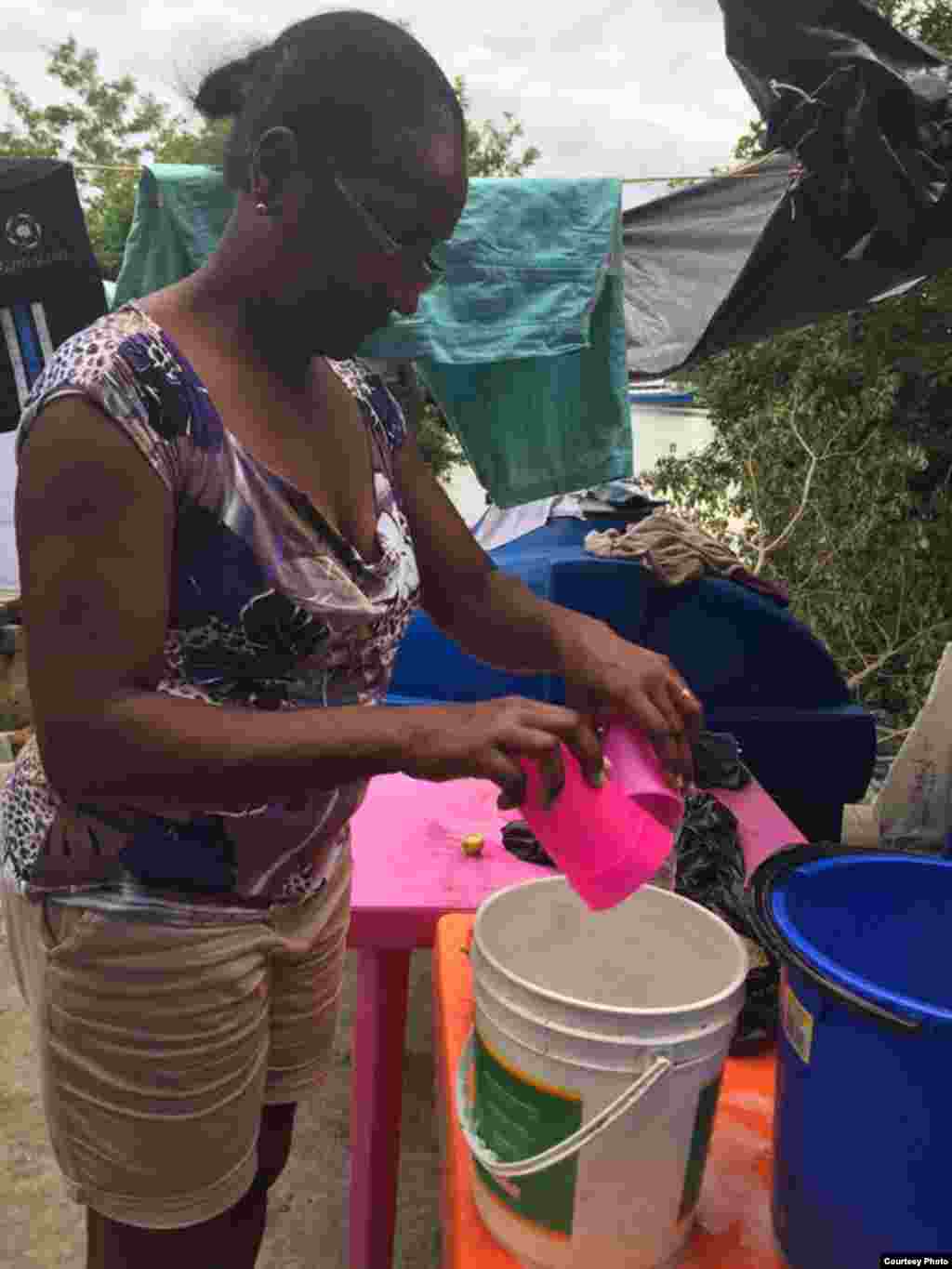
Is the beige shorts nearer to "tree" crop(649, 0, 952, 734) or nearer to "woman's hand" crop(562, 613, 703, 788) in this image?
"woman's hand" crop(562, 613, 703, 788)

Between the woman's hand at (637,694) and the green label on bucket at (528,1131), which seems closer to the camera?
the green label on bucket at (528,1131)

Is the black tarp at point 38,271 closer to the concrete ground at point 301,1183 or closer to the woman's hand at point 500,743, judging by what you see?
the concrete ground at point 301,1183

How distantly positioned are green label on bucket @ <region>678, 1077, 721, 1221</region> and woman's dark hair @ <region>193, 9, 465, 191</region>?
98 cm

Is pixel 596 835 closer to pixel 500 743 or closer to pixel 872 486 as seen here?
pixel 500 743

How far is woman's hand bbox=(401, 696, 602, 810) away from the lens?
3.13 feet

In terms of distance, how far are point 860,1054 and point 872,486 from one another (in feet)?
14.4

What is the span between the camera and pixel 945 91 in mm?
2906

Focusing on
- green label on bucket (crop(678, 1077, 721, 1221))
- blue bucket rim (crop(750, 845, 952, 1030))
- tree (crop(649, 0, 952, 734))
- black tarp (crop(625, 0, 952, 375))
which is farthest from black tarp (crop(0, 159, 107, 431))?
tree (crop(649, 0, 952, 734))

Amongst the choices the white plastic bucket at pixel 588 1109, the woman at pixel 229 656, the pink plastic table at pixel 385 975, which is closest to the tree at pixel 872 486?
the pink plastic table at pixel 385 975

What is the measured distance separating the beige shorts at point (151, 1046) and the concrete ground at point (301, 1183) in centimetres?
117

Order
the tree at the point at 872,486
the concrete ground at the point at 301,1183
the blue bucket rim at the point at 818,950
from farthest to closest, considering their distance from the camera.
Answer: the tree at the point at 872,486
the concrete ground at the point at 301,1183
the blue bucket rim at the point at 818,950

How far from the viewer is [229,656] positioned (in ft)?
3.63

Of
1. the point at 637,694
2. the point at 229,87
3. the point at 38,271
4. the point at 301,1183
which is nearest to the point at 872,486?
the point at 38,271

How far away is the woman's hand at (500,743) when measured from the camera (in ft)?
3.13
